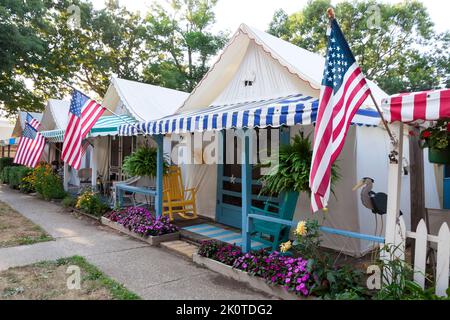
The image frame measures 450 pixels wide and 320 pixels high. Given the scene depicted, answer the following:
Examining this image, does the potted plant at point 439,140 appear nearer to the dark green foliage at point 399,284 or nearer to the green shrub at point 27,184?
the dark green foliage at point 399,284

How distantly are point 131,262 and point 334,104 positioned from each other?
4.11 metres

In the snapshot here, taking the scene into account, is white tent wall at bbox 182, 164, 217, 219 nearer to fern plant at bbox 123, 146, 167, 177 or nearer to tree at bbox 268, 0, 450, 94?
fern plant at bbox 123, 146, 167, 177

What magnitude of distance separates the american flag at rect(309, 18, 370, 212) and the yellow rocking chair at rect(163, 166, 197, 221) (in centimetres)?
498

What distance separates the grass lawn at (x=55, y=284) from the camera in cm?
393

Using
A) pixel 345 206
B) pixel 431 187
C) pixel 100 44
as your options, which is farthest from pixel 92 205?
pixel 100 44

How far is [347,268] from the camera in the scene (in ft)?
12.3

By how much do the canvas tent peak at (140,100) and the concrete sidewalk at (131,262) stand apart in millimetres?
3980

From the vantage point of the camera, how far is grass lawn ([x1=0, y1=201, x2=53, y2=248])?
6301 millimetres

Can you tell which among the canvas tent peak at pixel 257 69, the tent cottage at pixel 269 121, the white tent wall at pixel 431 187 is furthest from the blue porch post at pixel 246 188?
the white tent wall at pixel 431 187

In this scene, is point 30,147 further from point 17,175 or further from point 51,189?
point 17,175

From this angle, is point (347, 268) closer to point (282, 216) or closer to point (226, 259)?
point (282, 216)

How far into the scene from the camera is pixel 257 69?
653cm

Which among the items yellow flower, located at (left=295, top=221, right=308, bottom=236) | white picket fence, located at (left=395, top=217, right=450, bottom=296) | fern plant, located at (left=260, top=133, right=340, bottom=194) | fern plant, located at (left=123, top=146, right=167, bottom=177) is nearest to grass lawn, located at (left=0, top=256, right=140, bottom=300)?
yellow flower, located at (left=295, top=221, right=308, bottom=236)
